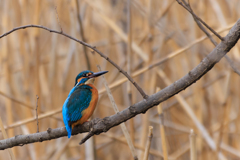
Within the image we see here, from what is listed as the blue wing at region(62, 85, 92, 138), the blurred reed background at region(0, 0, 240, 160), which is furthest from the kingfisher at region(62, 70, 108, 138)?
the blurred reed background at region(0, 0, 240, 160)

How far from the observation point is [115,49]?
3.76 meters

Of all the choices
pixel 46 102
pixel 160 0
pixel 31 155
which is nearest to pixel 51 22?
pixel 46 102

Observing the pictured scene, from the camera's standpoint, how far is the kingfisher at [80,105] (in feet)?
5.09

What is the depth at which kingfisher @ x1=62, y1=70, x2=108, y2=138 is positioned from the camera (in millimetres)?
1553

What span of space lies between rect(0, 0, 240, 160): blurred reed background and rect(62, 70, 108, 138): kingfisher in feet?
1.00

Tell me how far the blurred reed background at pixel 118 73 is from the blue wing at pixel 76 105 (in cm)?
36

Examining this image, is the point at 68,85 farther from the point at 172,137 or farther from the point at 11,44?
the point at 172,137

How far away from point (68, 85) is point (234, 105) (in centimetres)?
213

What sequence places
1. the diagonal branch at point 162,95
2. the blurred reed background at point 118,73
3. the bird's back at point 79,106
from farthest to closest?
the blurred reed background at point 118,73, the bird's back at point 79,106, the diagonal branch at point 162,95

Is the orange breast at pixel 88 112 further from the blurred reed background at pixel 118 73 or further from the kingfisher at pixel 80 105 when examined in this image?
the blurred reed background at pixel 118 73

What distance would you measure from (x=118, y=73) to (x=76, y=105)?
1.01m

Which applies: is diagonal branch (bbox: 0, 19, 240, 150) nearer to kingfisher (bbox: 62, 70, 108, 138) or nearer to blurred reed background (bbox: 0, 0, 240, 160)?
kingfisher (bbox: 62, 70, 108, 138)

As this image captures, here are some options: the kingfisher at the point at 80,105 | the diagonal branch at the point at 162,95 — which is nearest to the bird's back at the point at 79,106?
the kingfisher at the point at 80,105

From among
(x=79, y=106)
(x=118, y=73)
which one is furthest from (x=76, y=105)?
(x=118, y=73)
